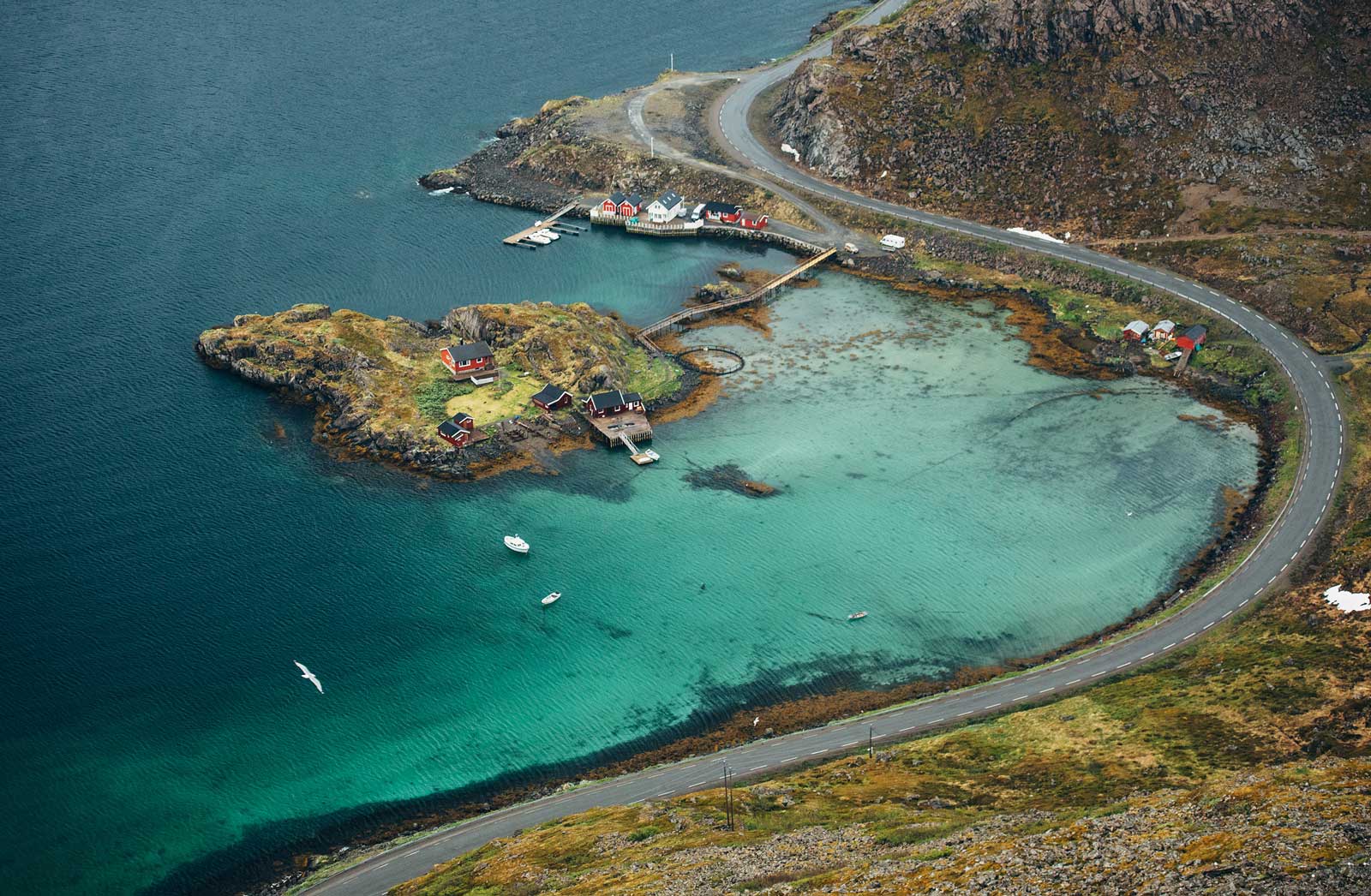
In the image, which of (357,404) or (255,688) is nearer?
(255,688)

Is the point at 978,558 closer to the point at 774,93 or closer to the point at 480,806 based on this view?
the point at 480,806

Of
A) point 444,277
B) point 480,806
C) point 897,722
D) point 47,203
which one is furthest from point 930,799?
point 47,203

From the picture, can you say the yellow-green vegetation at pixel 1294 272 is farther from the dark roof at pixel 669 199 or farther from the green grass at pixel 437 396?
the green grass at pixel 437 396

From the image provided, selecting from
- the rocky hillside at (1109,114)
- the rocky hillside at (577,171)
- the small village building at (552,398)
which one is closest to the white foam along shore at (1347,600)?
the rocky hillside at (1109,114)

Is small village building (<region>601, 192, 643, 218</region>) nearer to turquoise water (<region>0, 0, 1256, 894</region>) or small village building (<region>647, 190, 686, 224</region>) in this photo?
small village building (<region>647, 190, 686, 224</region>)

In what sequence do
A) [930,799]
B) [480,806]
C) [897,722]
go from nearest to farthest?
[930,799]
[480,806]
[897,722]

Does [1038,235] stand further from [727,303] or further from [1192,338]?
[727,303]
